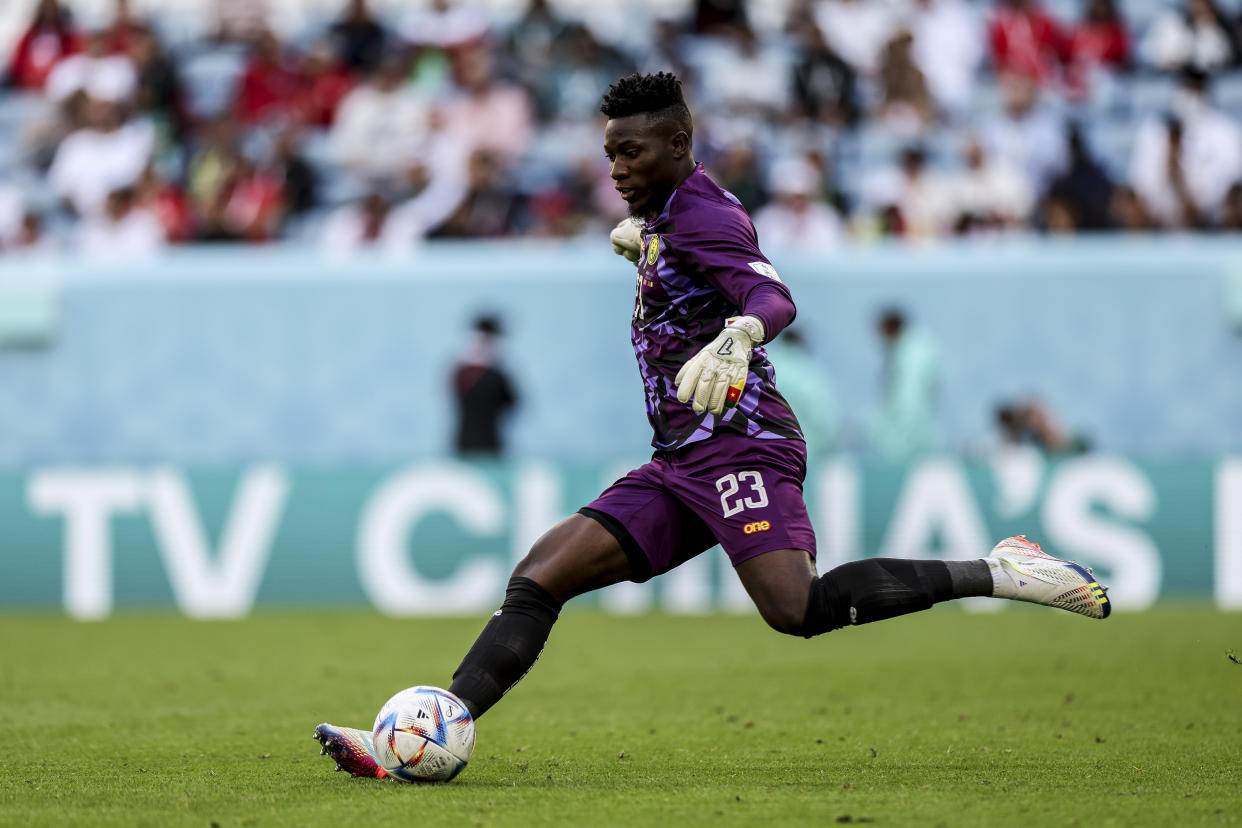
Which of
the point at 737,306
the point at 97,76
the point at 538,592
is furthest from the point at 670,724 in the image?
the point at 97,76

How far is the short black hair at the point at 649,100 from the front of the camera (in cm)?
556

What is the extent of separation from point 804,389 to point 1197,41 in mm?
5524

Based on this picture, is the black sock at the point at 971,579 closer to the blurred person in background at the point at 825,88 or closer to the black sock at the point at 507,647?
the black sock at the point at 507,647

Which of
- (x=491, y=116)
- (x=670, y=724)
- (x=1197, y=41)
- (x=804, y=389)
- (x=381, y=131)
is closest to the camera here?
(x=670, y=724)

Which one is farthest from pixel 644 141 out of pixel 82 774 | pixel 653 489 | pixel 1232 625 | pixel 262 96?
pixel 262 96

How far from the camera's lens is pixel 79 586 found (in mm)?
13133

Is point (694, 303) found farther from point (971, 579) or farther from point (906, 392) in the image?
point (906, 392)

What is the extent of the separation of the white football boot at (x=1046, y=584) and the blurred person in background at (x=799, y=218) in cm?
896

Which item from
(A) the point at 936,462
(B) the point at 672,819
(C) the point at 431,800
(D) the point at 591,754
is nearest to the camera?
(B) the point at 672,819

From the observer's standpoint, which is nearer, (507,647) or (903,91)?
(507,647)

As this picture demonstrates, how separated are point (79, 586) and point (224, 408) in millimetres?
2295

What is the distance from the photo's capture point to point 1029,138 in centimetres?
1515

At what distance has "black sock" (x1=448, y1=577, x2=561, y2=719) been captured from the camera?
5.43 metres

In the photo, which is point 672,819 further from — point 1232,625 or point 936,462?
point 936,462
